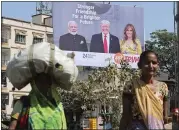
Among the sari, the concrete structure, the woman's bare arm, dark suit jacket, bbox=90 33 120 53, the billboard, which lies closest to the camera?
the sari

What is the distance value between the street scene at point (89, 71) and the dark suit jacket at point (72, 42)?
0.06 meters

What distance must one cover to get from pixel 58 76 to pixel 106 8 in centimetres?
2316

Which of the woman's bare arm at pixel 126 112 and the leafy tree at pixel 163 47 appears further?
the leafy tree at pixel 163 47

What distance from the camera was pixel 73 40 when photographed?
80.1 feet

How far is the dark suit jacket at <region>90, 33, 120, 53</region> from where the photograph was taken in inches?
980

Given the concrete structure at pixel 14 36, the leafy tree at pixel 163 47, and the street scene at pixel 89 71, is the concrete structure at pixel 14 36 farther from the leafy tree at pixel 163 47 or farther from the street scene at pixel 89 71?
the leafy tree at pixel 163 47

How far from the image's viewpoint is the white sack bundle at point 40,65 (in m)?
2.94

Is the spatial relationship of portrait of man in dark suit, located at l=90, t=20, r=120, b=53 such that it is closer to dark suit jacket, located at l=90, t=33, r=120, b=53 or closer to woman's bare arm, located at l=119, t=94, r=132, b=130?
dark suit jacket, located at l=90, t=33, r=120, b=53

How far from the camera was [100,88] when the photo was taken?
19.9 meters

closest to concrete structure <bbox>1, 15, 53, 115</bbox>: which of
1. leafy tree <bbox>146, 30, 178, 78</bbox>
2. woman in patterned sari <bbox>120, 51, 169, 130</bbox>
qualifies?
leafy tree <bbox>146, 30, 178, 78</bbox>

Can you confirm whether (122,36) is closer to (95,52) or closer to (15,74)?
(95,52)

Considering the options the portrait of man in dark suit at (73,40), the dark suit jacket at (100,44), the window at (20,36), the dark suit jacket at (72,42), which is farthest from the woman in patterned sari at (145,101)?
the window at (20,36)

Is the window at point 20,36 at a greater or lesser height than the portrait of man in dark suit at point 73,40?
greater

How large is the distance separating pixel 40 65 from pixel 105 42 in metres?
22.5
